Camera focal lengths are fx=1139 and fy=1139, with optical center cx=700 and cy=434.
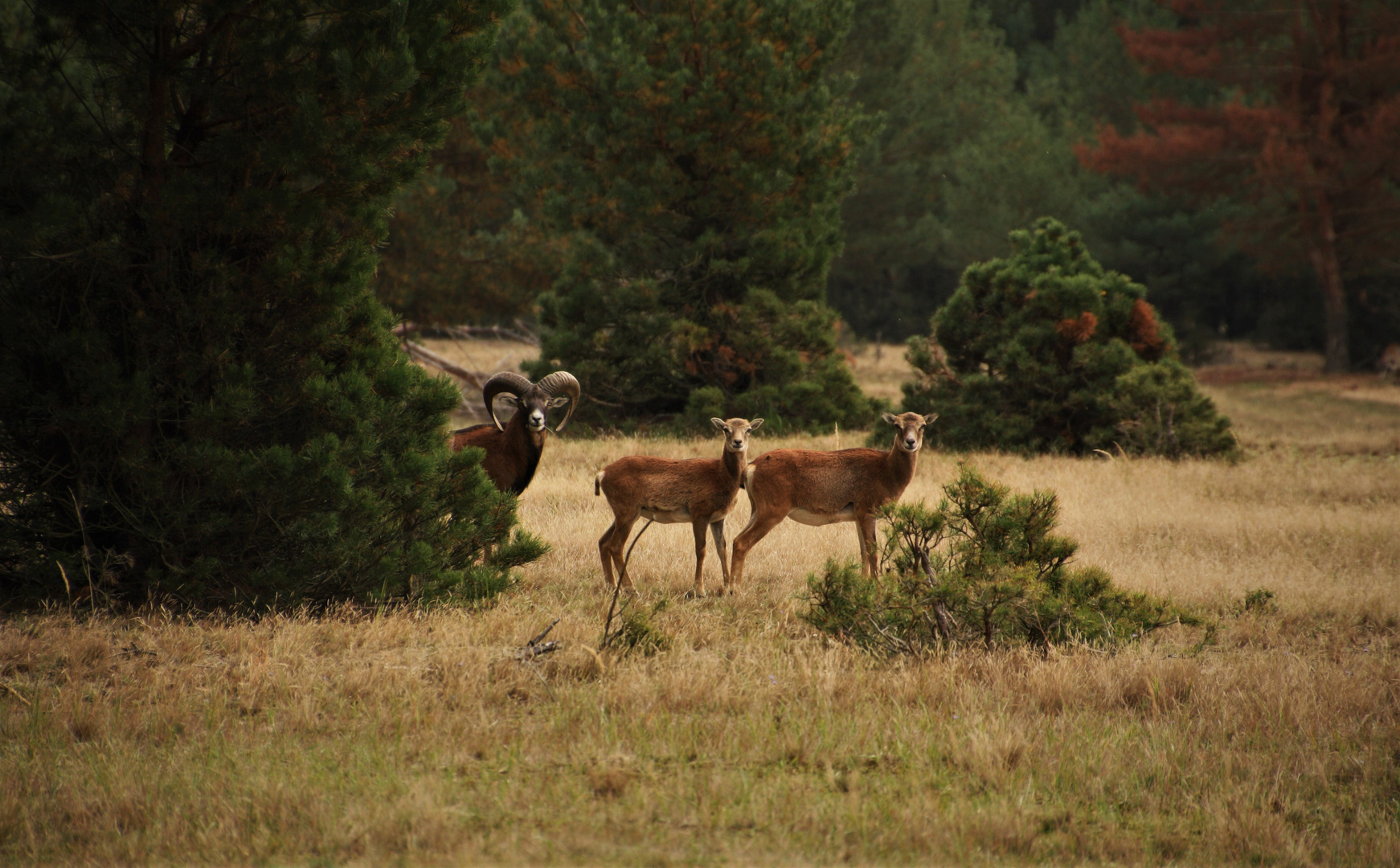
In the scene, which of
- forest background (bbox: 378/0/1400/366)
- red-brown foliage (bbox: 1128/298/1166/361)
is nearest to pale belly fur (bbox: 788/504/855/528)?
red-brown foliage (bbox: 1128/298/1166/361)

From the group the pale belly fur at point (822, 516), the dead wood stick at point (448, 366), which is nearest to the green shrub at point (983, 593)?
the pale belly fur at point (822, 516)

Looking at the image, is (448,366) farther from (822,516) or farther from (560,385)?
(822,516)

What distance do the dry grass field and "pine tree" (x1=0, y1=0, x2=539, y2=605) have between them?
1.81ft

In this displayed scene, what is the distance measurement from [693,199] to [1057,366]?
6784 millimetres

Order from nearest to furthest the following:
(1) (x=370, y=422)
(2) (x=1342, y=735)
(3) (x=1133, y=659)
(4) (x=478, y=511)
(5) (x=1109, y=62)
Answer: (2) (x=1342, y=735) < (3) (x=1133, y=659) < (1) (x=370, y=422) < (4) (x=478, y=511) < (5) (x=1109, y=62)

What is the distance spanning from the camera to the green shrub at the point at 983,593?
7168 millimetres

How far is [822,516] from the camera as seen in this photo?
9.07 metres

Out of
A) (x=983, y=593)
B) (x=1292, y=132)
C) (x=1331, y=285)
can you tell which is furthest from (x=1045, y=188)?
(x=983, y=593)

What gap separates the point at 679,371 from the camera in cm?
2014

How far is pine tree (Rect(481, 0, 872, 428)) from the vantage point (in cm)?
1888

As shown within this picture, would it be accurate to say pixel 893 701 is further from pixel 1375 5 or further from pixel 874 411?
pixel 1375 5

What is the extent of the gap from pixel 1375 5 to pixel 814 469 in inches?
1266

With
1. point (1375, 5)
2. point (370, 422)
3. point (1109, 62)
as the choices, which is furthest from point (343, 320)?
point (1109, 62)

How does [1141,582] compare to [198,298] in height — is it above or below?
below
